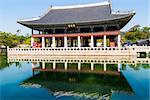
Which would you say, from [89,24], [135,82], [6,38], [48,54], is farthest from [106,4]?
[135,82]

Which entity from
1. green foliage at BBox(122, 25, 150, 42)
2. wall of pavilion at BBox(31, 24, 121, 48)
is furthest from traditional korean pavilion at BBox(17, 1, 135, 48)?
green foliage at BBox(122, 25, 150, 42)

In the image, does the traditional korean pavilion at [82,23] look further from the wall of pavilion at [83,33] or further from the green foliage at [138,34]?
the green foliage at [138,34]

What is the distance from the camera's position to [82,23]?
29.6 meters

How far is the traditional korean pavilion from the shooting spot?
93.1 feet

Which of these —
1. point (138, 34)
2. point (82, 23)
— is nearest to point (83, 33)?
point (82, 23)

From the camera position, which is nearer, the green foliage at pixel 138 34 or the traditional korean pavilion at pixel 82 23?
the traditional korean pavilion at pixel 82 23

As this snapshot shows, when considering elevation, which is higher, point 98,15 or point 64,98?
point 98,15

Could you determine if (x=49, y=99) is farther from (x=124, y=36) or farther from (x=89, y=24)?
(x=124, y=36)

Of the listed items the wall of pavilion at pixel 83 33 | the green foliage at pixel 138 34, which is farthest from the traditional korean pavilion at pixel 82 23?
the green foliage at pixel 138 34

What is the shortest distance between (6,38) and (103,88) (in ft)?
113

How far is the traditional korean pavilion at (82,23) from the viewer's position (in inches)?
1118

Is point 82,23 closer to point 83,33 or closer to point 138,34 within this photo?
point 83,33

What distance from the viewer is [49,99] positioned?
7504 mm

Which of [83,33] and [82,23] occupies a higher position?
[82,23]
